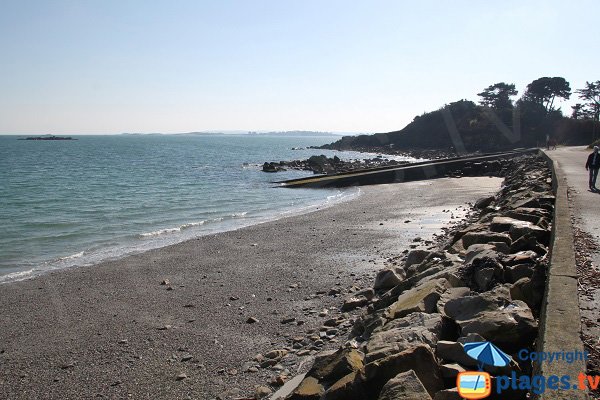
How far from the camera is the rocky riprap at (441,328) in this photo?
3324mm

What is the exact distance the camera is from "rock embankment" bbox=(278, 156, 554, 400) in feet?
10.9

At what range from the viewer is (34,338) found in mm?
6895

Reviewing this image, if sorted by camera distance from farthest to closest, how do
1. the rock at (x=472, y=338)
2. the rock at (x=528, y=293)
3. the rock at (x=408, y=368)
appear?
1. the rock at (x=528, y=293)
2. the rock at (x=472, y=338)
3. the rock at (x=408, y=368)

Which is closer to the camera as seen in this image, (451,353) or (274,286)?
(451,353)

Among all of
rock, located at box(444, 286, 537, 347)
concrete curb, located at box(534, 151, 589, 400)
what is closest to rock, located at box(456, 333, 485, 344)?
rock, located at box(444, 286, 537, 347)

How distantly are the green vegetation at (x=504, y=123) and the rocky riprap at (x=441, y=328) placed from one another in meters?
54.6

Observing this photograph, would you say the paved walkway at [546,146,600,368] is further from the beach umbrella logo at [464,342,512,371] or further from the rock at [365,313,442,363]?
the rock at [365,313,442,363]

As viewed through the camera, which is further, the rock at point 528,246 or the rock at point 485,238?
the rock at point 485,238

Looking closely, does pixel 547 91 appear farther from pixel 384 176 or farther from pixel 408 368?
pixel 408 368

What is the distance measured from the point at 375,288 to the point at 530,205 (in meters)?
4.00

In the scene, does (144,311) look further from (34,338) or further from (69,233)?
(69,233)

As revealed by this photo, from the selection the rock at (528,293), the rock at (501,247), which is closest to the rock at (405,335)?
the rock at (528,293)

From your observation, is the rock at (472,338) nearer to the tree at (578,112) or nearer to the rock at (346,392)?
the rock at (346,392)

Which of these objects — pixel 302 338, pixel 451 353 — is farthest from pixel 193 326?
pixel 451 353
